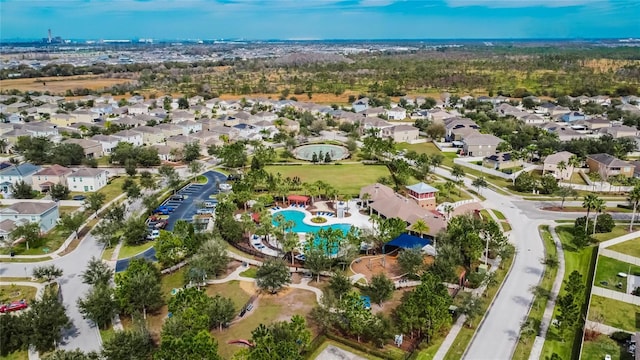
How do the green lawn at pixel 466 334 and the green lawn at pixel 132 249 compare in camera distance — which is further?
the green lawn at pixel 132 249

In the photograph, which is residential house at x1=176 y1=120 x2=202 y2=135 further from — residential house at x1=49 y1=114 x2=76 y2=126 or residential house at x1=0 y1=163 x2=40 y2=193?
residential house at x1=0 y1=163 x2=40 y2=193

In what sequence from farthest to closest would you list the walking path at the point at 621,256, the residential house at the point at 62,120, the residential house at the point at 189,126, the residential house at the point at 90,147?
the residential house at the point at 62,120
the residential house at the point at 189,126
the residential house at the point at 90,147
the walking path at the point at 621,256

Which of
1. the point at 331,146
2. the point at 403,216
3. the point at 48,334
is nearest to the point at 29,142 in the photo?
the point at 331,146

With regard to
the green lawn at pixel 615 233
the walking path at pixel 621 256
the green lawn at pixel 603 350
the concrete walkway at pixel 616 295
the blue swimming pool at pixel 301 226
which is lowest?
the blue swimming pool at pixel 301 226

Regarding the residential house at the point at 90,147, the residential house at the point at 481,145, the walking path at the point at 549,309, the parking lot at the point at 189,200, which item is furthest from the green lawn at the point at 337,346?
the residential house at the point at 90,147

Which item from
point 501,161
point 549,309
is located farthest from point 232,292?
point 501,161

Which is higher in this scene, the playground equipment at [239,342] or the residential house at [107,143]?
the residential house at [107,143]

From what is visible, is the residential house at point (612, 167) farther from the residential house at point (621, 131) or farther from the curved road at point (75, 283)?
the curved road at point (75, 283)
